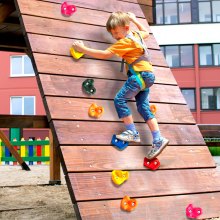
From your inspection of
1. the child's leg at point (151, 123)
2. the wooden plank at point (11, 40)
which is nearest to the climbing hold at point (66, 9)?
the child's leg at point (151, 123)

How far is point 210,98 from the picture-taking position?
2012 centimetres

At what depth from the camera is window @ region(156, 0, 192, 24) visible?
21003 millimetres

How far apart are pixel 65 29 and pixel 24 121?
5.35 ft

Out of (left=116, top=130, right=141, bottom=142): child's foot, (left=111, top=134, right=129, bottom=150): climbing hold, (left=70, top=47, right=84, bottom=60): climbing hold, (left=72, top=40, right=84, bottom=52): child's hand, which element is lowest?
(left=111, top=134, right=129, bottom=150): climbing hold

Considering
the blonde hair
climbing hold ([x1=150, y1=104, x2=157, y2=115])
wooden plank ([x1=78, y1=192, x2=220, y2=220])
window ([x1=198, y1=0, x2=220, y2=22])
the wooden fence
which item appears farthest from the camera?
window ([x1=198, y1=0, x2=220, y2=22])

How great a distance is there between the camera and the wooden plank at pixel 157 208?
99.4 inches

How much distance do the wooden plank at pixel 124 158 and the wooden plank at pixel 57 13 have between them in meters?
1.24

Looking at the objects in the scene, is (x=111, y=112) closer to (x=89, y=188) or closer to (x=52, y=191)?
(x=89, y=188)

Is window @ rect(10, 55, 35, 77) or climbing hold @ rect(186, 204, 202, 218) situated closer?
climbing hold @ rect(186, 204, 202, 218)

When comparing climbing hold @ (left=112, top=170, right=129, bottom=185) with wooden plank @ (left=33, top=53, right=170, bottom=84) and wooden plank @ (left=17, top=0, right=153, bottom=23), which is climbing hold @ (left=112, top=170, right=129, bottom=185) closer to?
wooden plank @ (left=33, top=53, right=170, bottom=84)

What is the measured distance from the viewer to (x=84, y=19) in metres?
3.54

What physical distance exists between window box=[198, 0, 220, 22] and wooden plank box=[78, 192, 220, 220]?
62.2 feet

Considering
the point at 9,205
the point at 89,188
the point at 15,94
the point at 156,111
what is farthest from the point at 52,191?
the point at 15,94

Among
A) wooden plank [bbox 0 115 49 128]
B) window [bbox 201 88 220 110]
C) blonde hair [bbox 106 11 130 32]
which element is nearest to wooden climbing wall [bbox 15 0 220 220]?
blonde hair [bbox 106 11 130 32]
